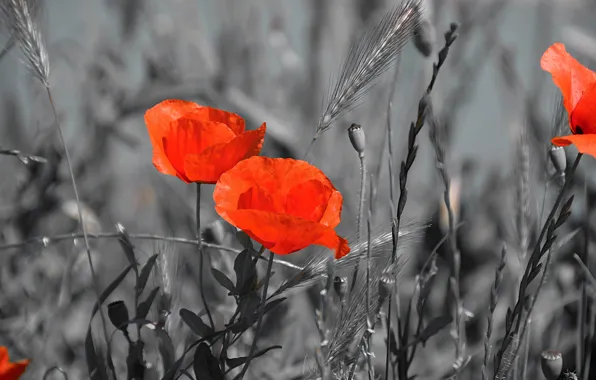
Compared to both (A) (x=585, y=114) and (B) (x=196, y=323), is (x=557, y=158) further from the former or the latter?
(B) (x=196, y=323)

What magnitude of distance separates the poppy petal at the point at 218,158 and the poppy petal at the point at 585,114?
6.8 inches

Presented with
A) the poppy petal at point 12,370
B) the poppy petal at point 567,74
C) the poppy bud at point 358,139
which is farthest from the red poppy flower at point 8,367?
the poppy petal at point 567,74

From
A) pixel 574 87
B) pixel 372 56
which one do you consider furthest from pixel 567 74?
pixel 372 56

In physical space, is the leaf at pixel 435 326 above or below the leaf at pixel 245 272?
below

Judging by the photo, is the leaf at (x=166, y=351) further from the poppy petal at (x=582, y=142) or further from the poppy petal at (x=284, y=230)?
the poppy petal at (x=582, y=142)

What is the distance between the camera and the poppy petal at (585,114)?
0.43 meters

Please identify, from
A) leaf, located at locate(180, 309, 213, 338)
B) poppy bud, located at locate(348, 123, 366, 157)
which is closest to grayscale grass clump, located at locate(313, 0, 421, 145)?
poppy bud, located at locate(348, 123, 366, 157)

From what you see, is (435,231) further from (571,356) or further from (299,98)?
(299,98)

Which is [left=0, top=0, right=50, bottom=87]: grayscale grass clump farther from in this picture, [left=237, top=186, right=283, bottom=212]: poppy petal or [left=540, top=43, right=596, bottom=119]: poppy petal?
[left=540, top=43, right=596, bottom=119]: poppy petal

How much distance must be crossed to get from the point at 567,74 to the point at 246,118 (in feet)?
2.42

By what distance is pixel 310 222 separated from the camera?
1.22 feet

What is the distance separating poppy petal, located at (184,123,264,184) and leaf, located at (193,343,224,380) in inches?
3.7

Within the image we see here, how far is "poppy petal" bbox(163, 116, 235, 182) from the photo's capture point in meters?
0.44

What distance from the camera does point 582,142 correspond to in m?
0.38
